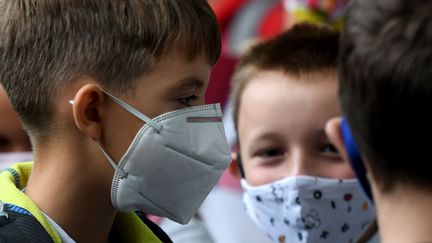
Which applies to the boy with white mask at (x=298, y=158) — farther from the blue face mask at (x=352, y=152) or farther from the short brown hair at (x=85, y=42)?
the blue face mask at (x=352, y=152)

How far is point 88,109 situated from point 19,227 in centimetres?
36

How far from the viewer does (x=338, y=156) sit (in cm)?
286

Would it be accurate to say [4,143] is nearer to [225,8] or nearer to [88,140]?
[88,140]

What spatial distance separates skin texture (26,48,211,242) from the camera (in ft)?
7.60

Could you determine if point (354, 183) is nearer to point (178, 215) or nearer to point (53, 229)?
point (178, 215)

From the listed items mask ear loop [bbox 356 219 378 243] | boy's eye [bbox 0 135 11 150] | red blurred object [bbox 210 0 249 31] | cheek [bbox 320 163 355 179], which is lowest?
red blurred object [bbox 210 0 249 31]

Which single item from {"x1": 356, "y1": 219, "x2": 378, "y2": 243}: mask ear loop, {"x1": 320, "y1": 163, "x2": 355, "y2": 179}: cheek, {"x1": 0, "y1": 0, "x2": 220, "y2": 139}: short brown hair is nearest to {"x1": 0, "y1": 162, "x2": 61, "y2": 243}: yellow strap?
{"x1": 0, "y1": 0, "x2": 220, "y2": 139}: short brown hair

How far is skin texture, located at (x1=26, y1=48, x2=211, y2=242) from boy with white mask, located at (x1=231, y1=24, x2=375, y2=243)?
0.59m

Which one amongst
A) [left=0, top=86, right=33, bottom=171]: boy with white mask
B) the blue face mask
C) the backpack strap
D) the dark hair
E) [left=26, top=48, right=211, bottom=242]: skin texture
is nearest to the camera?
the dark hair

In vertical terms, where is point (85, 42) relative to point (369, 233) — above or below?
above

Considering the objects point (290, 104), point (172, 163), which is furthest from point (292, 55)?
point (172, 163)

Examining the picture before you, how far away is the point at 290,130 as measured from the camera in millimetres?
2861

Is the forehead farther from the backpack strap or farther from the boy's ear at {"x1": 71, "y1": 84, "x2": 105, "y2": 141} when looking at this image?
the backpack strap

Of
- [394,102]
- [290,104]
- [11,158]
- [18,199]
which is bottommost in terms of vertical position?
[11,158]
